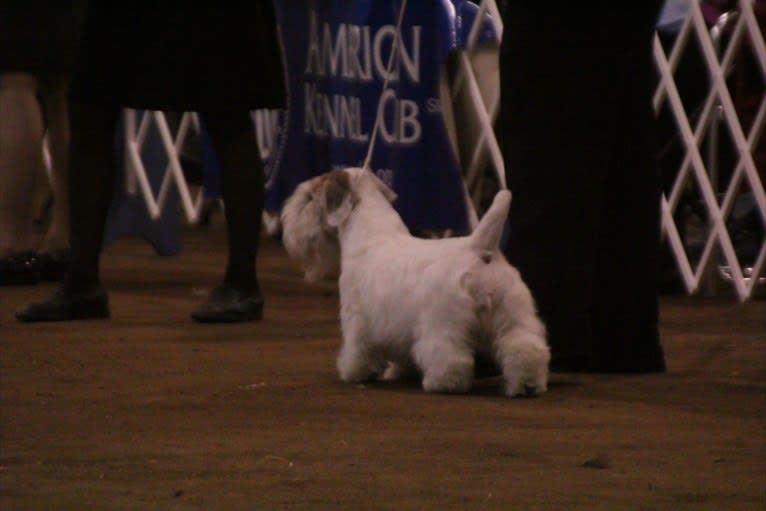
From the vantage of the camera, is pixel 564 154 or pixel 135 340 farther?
pixel 135 340

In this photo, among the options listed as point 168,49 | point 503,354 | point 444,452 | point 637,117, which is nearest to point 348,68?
point 168,49

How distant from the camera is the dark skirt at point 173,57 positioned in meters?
4.72

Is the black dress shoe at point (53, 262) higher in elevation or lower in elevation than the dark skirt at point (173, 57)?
lower

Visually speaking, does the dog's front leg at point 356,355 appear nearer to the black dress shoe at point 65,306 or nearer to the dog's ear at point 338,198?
the dog's ear at point 338,198

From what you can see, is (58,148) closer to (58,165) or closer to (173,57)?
(58,165)

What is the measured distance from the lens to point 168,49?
15.6 feet

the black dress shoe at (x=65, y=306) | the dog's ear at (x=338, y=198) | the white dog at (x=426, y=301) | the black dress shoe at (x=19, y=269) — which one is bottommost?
the black dress shoe at (x=19, y=269)

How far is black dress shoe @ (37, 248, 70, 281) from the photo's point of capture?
578 centimetres

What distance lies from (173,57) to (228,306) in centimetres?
68

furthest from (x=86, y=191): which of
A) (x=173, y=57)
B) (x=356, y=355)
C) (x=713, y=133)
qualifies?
(x=713, y=133)

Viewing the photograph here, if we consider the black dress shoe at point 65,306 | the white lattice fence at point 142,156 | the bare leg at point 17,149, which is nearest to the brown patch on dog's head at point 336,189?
the black dress shoe at point 65,306

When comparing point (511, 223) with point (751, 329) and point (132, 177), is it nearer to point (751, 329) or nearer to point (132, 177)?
point (751, 329)

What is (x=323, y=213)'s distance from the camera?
13.2 feet

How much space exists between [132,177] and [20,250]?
1.59 meters
